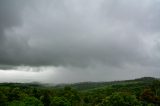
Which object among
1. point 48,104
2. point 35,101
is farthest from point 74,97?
point 35,101

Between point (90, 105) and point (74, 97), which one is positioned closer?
point (74, 97)

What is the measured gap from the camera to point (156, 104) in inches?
5915

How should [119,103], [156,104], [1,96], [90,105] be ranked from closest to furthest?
[119,103] < [1,96] < [156,104] < [90,105]

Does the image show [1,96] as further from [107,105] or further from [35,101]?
[107,105]

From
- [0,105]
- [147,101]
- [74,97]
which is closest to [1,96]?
[0,105]

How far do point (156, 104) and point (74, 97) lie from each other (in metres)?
40.2

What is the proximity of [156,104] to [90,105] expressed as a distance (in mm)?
34056

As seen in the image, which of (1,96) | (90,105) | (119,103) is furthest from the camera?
(90,105)

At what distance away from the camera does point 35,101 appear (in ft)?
412

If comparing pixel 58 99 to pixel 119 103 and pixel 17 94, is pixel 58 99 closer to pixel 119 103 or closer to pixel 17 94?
pixel 119 103

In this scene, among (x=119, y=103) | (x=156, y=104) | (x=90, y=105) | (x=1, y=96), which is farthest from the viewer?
(x=90, y=105)

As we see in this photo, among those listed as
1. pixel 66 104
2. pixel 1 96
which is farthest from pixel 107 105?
pixel 1 96

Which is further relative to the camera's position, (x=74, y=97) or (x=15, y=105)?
(x=74, y=97)

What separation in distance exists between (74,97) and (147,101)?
3740 cm
